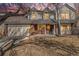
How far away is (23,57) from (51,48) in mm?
298

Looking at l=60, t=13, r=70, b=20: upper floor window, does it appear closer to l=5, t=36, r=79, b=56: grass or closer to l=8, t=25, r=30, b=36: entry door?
l=5, t=36, r=79, b=56: grass

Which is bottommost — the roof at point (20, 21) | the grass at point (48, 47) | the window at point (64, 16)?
the grass at point (48, 47)

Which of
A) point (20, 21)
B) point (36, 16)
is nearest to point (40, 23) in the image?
point (36, 16)

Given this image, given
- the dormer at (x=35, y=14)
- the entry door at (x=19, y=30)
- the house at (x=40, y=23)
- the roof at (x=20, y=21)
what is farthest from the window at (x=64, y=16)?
the entry door at (x=19, y=30)

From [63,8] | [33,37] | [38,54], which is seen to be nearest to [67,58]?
[38,54]

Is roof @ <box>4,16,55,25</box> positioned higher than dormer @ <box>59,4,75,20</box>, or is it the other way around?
dormer @ <box>59,4,75,20</box>

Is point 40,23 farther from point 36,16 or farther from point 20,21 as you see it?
point 20,21

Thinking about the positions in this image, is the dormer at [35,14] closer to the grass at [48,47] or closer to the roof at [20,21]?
the roof at [20,21]

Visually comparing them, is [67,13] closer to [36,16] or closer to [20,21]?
[36,16]

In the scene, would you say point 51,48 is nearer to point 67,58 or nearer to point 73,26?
point 67,58

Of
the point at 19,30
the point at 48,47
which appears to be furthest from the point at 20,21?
the point at 48,47

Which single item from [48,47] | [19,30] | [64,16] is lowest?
[48,47]

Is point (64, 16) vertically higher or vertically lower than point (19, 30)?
higher

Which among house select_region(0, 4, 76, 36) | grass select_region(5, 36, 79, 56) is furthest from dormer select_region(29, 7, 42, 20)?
grass select_region(5, 36, 79, 56)
